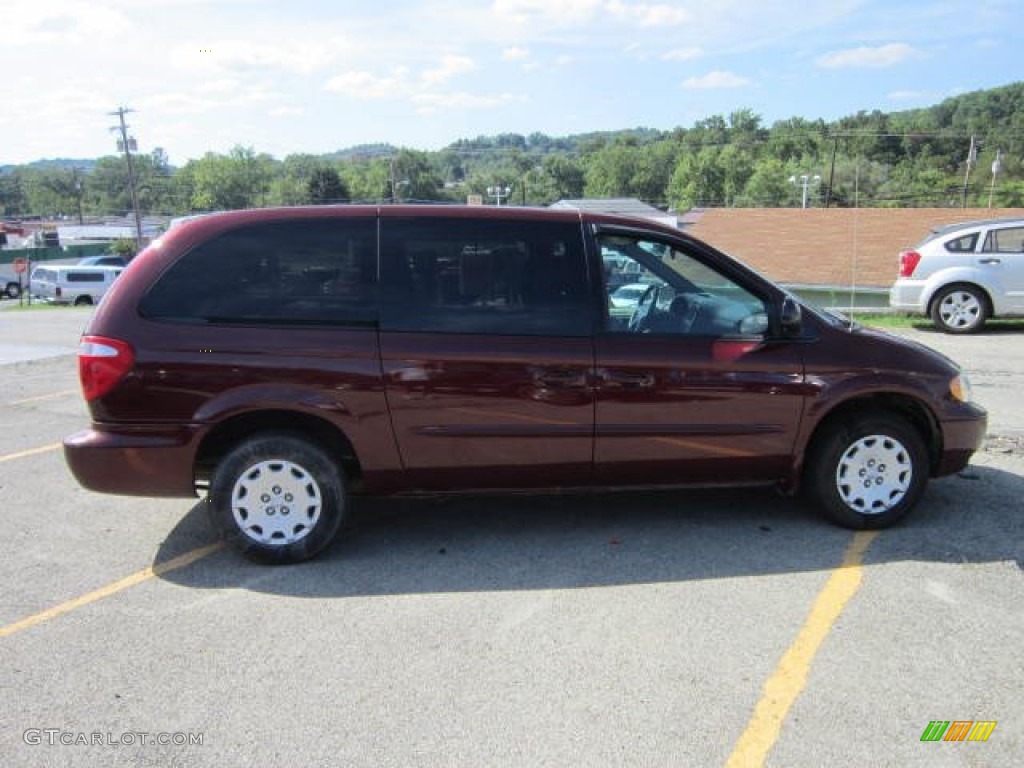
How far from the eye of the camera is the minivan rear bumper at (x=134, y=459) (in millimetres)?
4023

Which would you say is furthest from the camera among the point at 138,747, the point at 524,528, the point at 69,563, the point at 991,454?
the point at 991,454

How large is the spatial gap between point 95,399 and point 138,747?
72.5 inches

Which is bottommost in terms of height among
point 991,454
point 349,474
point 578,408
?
point 991,454

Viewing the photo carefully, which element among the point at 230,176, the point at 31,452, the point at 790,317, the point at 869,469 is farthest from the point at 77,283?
the point at 230,176

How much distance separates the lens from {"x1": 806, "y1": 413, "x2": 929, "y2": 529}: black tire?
4.41 m

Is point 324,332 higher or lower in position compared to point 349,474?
higher

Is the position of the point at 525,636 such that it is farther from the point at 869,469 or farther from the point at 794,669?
the point at 869,469

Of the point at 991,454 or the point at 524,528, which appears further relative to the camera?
the point at 991,454

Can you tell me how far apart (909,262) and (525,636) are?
10.8m

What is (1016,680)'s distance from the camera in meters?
3.08

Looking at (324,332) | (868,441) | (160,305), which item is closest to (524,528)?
(324,332)

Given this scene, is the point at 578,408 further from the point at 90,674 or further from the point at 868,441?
the point at 90,674

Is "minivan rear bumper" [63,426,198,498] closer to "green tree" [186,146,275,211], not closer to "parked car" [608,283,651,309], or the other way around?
"parked car" [608,283,651,309]

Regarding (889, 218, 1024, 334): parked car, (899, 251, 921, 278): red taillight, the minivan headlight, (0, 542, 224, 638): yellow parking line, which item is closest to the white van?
(899, 251, 921, 278): red taillight
